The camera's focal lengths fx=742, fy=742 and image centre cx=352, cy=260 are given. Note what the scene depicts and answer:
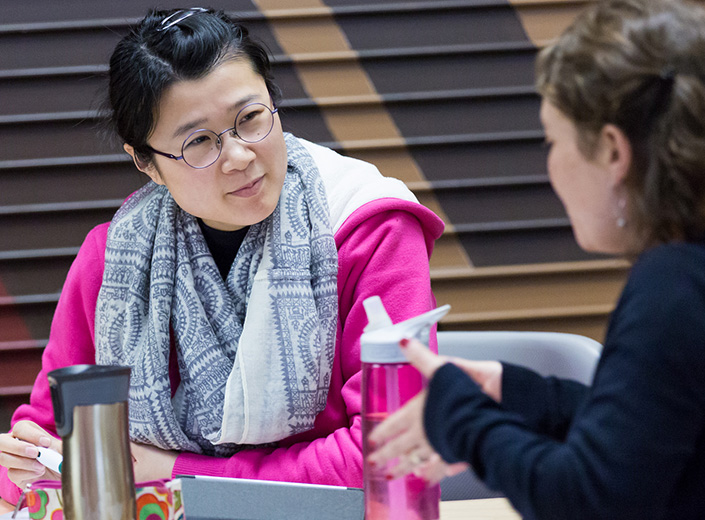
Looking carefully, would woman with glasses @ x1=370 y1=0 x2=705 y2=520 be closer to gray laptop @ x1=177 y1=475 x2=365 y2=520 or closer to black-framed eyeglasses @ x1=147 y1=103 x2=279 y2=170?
gray laptop @ x1=177 y1=475 x2=365 y2=520

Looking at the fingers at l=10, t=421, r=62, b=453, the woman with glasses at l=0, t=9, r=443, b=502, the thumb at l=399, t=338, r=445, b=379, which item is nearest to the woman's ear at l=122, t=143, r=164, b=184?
the woman with glasses at l=0, t=9, r=443, b=502

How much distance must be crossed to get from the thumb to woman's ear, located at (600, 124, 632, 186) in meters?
0.26

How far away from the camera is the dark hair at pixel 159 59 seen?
1.40m

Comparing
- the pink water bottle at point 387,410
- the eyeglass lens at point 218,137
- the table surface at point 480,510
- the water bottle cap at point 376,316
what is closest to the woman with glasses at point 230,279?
the eyeglass lens at point 218,137

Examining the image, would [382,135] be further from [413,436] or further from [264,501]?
[413,436]

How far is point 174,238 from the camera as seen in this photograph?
5.23 feet

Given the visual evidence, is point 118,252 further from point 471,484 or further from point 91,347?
point 471,484

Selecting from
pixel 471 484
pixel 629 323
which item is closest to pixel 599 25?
pixel 629 323

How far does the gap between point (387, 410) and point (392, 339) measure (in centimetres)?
14

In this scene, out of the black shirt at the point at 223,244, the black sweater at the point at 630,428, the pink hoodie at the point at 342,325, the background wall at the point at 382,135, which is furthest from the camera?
the background wall at the point at 382,135

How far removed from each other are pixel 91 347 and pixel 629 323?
4.26ft

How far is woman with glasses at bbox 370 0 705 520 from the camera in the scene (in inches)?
25.7

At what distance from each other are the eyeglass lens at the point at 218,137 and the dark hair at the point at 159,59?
103 millimetres

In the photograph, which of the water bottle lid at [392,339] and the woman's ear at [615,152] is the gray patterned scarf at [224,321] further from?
the woman's ear at [615,152]
